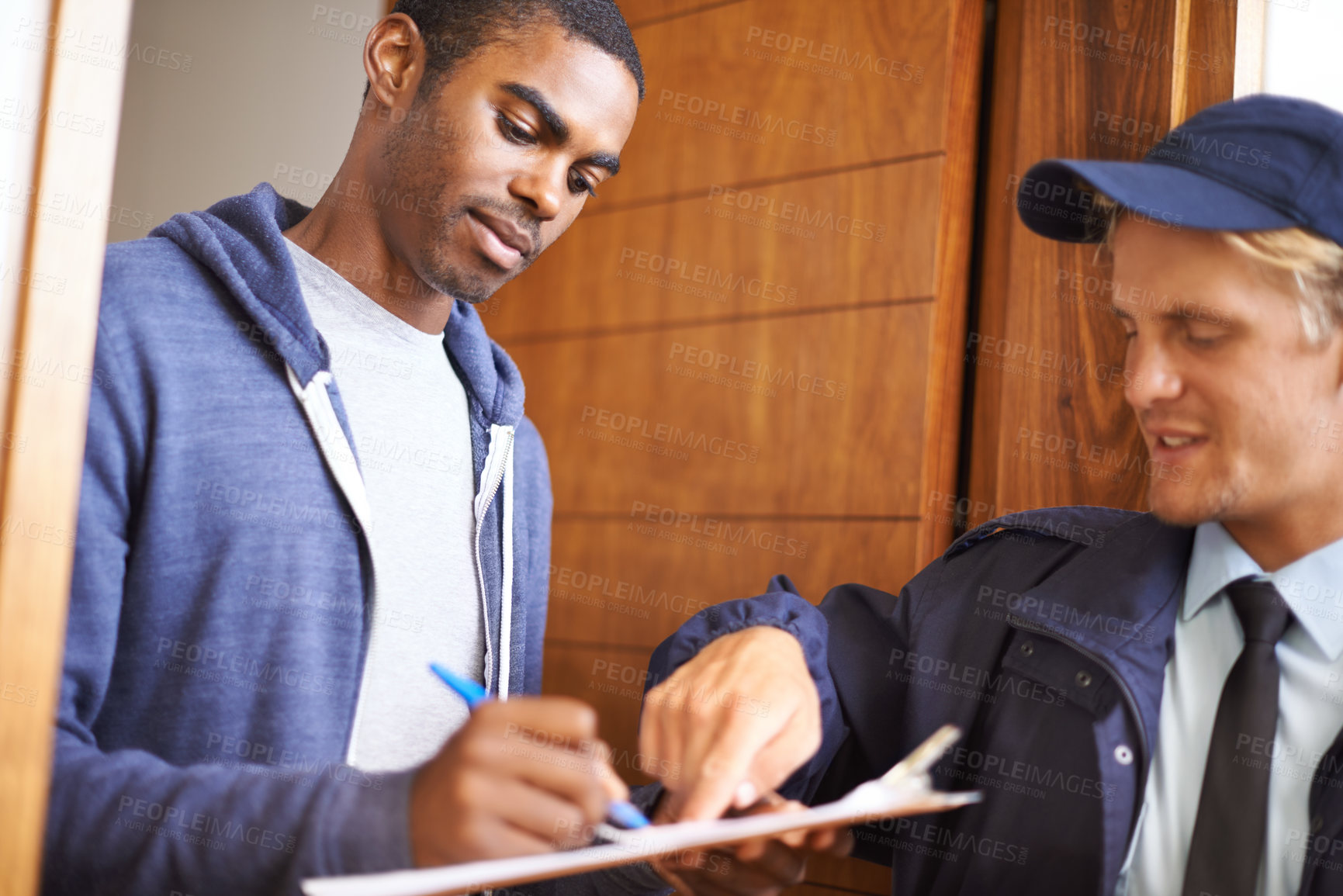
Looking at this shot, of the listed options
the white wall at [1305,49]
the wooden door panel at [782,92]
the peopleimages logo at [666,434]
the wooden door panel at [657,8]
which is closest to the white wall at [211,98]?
the wooden door panel at [657,8]

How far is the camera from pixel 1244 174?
3.16ft

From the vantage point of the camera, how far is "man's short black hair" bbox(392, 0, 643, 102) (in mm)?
Result: 1235

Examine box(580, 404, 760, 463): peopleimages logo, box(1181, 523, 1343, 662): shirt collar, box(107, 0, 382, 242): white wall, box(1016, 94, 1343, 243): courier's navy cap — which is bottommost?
box(1181, 523, 1343, 662): shirt collar

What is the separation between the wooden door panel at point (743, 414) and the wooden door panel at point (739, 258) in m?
0.05

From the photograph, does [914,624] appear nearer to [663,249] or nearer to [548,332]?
[663,249]

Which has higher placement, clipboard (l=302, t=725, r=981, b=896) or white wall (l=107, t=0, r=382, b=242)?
white wall (l=107, t=0, r=382, b=242)

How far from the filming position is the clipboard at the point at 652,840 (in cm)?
53

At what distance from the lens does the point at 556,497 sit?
2336 millimetres

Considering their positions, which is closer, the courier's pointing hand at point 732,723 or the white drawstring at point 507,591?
the courier's pointing hand at point 732,723

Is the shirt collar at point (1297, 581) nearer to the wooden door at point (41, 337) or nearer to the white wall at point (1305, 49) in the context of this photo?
the white wall at point (1305, 49)

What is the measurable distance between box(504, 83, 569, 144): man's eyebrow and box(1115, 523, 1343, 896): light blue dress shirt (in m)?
0.86

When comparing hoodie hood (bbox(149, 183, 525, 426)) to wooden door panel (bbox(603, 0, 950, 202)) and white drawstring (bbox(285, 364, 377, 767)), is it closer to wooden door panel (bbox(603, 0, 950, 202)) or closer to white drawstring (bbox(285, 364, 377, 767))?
white drawstring (bbox(285, 364, 377, 767))

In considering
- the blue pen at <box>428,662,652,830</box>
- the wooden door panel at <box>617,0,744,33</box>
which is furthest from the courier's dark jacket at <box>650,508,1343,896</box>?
the wooden door panel at <box>617,0,744,33</box>

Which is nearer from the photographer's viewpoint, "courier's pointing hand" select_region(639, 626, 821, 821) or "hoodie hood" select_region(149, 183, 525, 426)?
"courier's pointing hand" select_region(639, 626, 821, 821)
